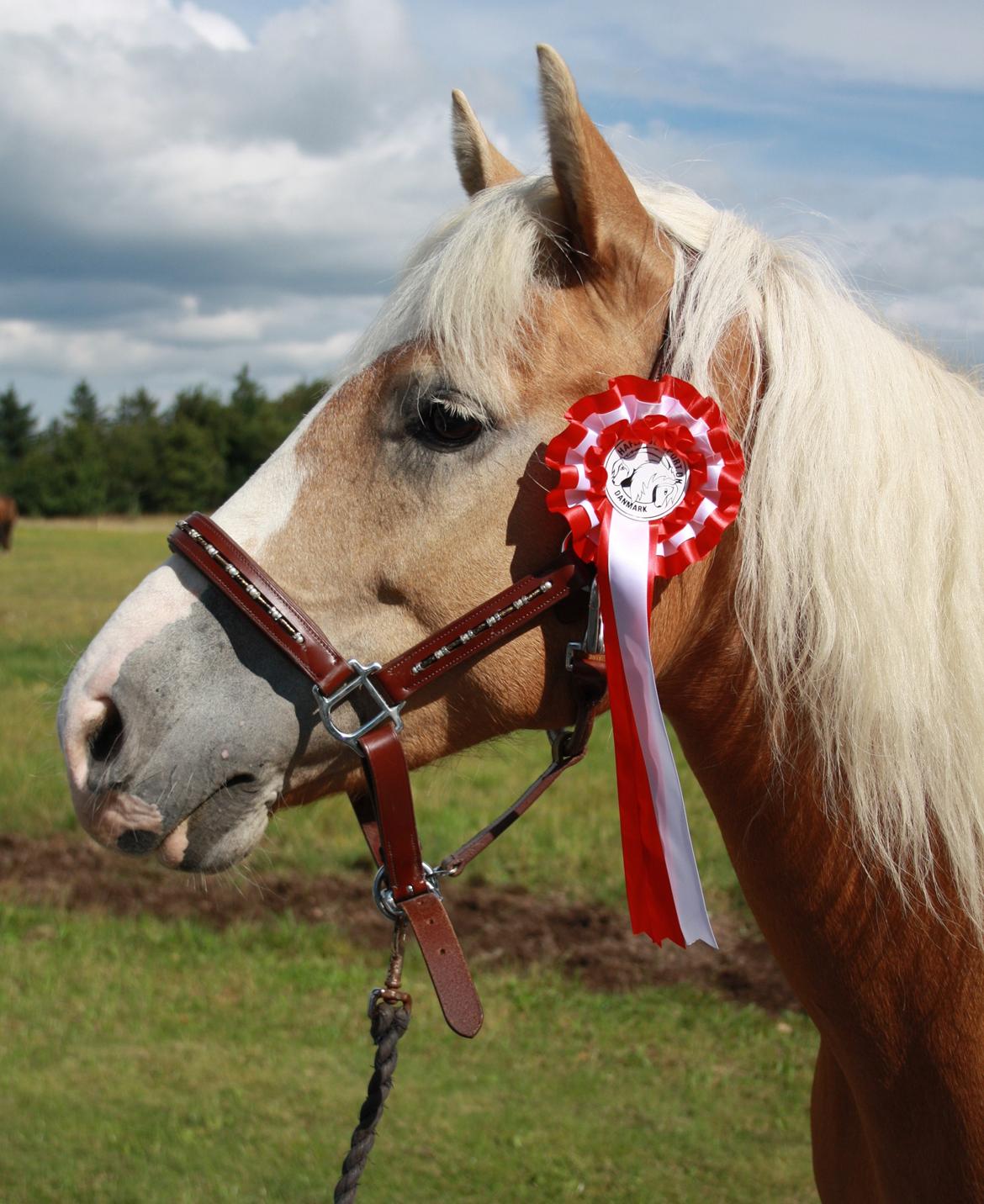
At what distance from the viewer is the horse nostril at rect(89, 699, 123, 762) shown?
5.80ft

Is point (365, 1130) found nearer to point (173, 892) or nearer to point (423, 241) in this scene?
point (423, 241)

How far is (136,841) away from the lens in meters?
1.78

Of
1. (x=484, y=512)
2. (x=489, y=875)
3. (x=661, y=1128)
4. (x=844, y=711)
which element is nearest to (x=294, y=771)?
(x=484, y=512)

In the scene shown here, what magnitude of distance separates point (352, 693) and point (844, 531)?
0.88 meters

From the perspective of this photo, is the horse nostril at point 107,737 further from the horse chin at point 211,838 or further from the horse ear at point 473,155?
the horse ear at point 473,155

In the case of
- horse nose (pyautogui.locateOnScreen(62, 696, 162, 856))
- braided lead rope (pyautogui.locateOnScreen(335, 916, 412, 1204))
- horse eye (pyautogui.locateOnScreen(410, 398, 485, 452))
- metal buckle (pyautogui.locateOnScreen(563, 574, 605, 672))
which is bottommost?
braided lead rope (pyautogui.locateOnScreen(335, 916, 412, 1204))

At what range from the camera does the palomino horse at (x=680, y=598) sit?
1764 mm

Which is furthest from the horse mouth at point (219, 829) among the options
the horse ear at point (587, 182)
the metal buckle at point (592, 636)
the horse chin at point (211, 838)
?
the horse ear at point (587, 182)

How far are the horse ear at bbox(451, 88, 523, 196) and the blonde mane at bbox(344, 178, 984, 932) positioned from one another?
45 centimetres

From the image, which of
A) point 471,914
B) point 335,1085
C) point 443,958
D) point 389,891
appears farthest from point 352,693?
point 471,914

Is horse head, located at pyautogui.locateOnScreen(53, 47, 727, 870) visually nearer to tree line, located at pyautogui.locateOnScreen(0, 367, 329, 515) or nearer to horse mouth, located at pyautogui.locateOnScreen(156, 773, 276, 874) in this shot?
horse mouth, located at pyautogui.locateOnScreen(156, 773, 276, 874)

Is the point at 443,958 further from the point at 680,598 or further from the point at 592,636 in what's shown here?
the point at 680,598

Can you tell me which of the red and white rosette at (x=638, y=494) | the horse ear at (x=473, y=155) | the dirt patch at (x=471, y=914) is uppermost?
the horse ear at (x=473, y=155)

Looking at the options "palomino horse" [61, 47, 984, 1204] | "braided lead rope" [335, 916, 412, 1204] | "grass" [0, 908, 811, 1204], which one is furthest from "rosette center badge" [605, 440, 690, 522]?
"grass" [0, 908, 811, 1204]
